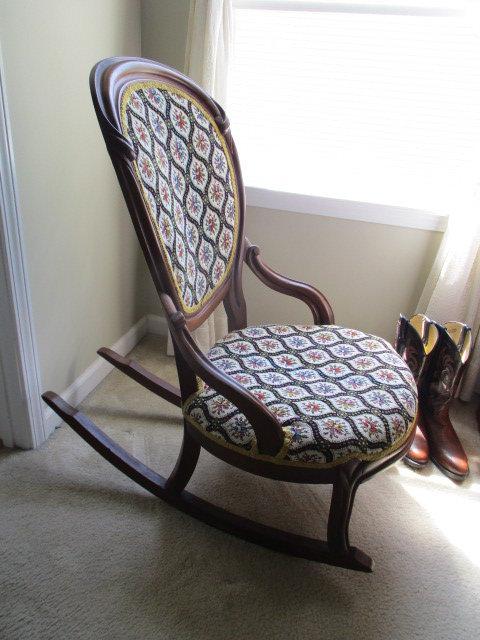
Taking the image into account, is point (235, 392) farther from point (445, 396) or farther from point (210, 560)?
point (445, 396)

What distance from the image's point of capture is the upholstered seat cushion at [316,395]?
0.98 metres

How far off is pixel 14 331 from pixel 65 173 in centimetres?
49

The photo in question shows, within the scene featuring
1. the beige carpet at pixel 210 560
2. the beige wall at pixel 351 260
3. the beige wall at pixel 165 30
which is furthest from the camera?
the beige wall at pixel 351 260

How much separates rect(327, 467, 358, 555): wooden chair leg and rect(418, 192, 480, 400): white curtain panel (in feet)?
2.92

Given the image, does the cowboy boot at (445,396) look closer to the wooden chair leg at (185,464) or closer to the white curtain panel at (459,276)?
the white curtain panel at (459,276)

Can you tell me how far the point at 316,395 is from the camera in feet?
3.57

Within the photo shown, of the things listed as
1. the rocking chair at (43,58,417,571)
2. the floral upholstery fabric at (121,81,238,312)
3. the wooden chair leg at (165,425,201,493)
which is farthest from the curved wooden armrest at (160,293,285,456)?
the wooden chair leg at (165,425,201,493)

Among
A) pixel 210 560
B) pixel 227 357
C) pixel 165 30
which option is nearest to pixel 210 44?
pixel 165 30

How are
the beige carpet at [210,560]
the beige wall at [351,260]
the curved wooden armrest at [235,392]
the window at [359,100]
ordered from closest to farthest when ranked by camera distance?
the curved wooden armrest at [235,392] → the beige carpet at [210,560] → the window at [359,100] → the beige wall at [351,260]

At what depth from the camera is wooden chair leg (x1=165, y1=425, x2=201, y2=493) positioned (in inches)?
47.3

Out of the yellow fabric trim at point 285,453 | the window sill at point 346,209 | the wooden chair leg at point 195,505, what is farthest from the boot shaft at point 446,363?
the wooden chair leg at point 195,505

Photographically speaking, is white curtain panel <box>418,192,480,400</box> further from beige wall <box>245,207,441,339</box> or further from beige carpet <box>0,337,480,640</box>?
beige carpet <box>0,337,480,640</box>

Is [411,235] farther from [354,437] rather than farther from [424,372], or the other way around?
[354,437]

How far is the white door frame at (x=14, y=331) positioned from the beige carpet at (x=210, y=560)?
0.09m
